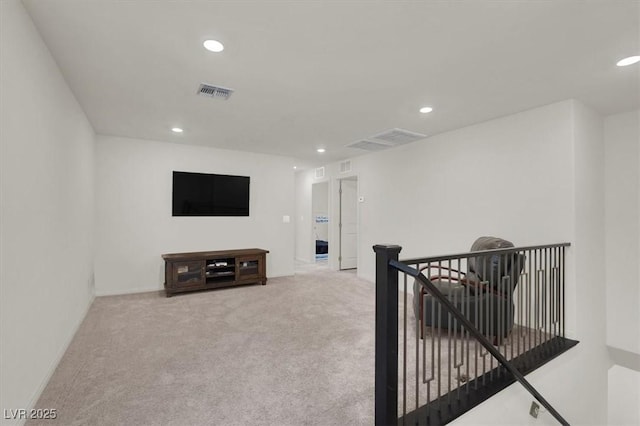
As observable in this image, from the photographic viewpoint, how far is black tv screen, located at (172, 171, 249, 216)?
5285 millimetres

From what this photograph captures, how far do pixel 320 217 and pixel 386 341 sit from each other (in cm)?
716

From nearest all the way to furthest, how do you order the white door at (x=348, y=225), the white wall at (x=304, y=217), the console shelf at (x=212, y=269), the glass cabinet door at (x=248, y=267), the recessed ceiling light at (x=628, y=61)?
1. the recessed ceiling light at (x=628, y=61)
2. the console shelf at (x=212, y=269)
3. the glass cabinet door at (x=248, y=267)
4. the white door at (x=348, y=225)
5. the white wall at (x=304, y=217)

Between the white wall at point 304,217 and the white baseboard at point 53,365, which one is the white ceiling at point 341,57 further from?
the white wall at point 304,217

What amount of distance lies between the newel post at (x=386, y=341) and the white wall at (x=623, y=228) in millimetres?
3653

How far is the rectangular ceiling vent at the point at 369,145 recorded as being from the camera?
5.07 metres

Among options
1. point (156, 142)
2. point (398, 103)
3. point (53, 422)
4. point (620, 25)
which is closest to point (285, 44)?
point (398, 103)

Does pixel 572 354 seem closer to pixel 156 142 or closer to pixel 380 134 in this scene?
pixel 380 134

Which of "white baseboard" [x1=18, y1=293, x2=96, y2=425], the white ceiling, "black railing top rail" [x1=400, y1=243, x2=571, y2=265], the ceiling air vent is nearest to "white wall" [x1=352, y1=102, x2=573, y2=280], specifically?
the white ceiling

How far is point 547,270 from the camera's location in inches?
131

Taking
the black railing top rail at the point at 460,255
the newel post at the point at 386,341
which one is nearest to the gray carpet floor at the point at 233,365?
the newel post at the point at 386,341

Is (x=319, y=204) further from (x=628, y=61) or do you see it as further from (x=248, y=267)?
(x=628, y=61)

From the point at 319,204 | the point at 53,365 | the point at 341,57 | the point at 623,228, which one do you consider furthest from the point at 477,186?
the point at 319,204

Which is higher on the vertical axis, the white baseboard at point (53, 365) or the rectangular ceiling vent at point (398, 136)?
the rectangular ceiling vent at point (398, 136)

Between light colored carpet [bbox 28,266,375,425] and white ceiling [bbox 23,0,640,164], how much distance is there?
252 centimetres
